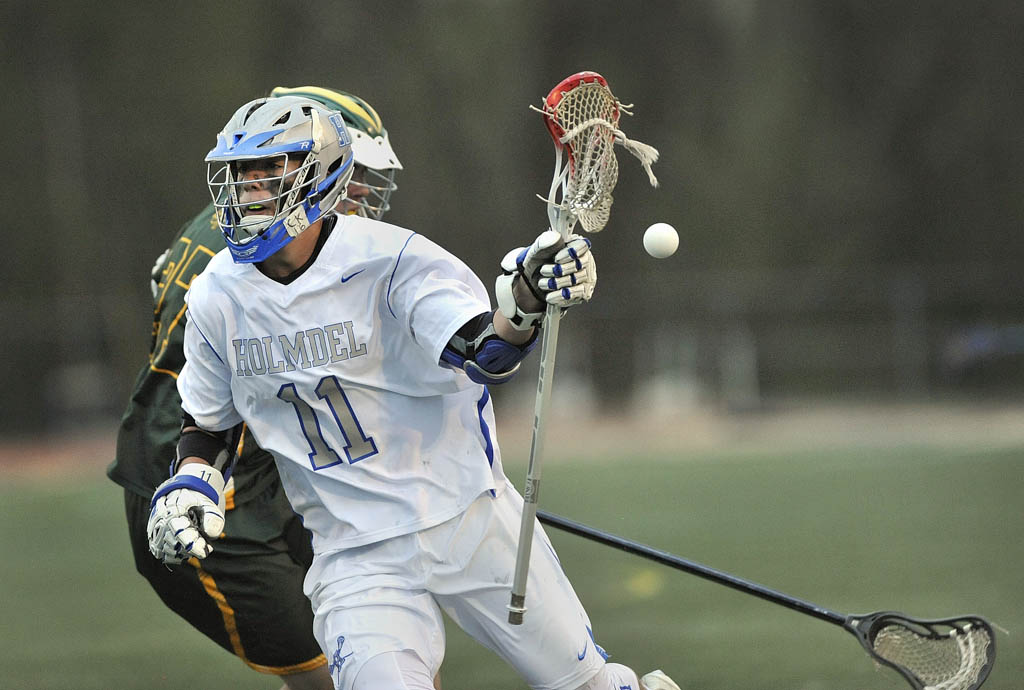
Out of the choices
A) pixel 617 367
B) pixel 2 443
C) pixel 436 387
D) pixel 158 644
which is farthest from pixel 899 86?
pixel 436 387

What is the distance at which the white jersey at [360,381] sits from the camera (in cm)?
362

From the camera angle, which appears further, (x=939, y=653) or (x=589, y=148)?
(x=939, y=653)

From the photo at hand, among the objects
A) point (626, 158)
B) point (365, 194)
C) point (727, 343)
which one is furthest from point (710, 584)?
point (626, 158)

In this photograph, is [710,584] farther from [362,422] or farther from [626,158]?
[626,158]

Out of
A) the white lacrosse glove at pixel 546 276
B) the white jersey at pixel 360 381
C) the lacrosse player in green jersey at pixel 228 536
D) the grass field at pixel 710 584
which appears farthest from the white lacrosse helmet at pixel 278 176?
the grass field at pixel 710 584

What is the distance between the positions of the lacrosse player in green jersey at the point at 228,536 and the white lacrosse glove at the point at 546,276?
144cm

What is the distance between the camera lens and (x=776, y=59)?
2397 cm

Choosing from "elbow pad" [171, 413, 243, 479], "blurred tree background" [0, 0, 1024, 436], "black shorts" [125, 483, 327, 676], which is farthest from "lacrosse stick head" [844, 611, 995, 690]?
"blurred tree background" [0, 0, 1024, 436]

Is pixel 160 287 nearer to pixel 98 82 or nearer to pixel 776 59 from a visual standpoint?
pixel 98 82

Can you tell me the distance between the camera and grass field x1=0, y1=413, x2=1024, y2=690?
19.3 ft

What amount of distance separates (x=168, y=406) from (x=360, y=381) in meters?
1.29

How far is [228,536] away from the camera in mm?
4562

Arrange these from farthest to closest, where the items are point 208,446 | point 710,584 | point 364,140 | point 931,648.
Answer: point 710,584
point 364,140
point 931,648
point 208,446

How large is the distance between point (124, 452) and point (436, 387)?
1.54 meters
